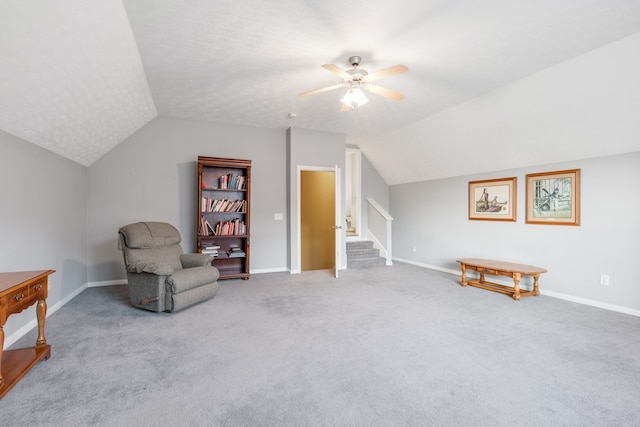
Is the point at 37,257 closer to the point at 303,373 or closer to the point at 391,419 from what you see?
the point at 303,373

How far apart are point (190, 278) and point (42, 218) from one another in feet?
5.29

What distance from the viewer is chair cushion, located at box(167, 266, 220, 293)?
3.20 metres

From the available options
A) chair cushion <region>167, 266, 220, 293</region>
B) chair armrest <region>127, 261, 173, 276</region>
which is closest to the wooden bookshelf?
chair cushion <region>167, 266, 220, 293</region>

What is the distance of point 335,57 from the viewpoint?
2.95 meters

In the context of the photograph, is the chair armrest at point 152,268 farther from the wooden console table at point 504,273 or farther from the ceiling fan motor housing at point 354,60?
the wooden console table at point 504,273

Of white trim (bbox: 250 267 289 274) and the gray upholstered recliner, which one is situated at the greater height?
the gray upholstered recliner

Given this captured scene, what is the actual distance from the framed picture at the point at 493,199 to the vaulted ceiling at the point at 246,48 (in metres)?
1.66

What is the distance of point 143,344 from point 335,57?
321 cm

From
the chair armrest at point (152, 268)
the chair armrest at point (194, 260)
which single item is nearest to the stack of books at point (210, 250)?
the chair armrest at point (194, 260)

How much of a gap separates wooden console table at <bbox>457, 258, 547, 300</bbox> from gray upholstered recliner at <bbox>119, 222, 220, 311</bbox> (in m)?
3.73

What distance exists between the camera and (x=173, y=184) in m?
4.82

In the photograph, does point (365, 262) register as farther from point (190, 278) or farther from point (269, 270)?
point (190, 278)

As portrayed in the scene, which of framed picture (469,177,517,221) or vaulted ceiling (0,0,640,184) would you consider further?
framed picture (469,177,517,221)

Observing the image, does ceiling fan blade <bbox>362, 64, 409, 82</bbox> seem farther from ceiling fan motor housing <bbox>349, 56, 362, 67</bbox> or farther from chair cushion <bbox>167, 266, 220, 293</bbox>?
chair cushion <bbox>167, 266, 220, 293</bbox>
